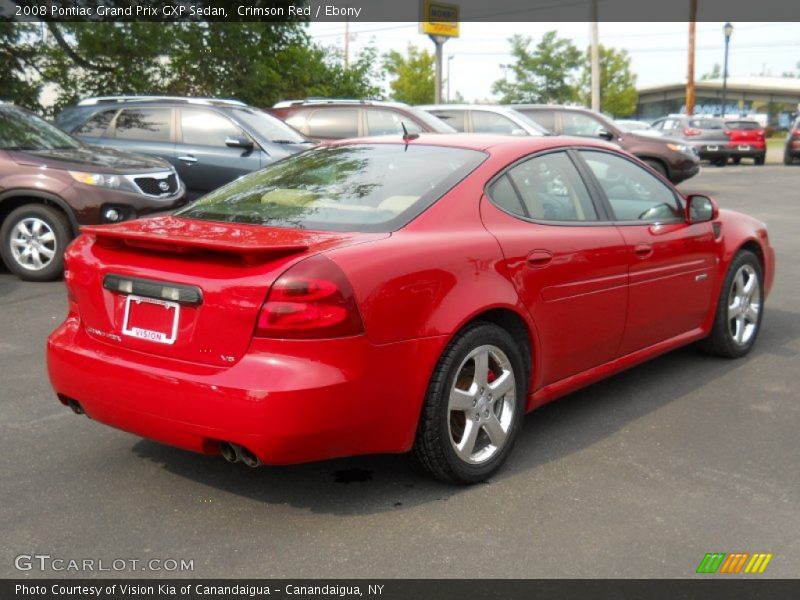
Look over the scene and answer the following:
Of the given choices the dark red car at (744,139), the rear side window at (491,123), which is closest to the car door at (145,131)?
the rear side window at (491,123)

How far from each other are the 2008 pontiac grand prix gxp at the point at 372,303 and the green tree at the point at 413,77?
56.2 metres

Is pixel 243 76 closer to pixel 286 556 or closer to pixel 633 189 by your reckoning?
pixel 633 189

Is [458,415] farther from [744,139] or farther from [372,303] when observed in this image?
[744,139]

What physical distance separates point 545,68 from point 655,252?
5476 cm

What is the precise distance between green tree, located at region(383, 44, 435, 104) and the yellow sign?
34.6 m

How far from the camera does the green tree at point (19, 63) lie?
17438 millimetres

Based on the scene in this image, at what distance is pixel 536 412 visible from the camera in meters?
5.02

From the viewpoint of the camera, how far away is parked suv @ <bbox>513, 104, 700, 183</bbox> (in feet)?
57.5

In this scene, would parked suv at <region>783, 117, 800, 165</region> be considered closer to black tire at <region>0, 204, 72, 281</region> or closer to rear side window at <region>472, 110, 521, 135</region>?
rear side window at <region>472, 110, 521, 135</region>

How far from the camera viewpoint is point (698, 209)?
5.53 m

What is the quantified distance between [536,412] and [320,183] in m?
1.68

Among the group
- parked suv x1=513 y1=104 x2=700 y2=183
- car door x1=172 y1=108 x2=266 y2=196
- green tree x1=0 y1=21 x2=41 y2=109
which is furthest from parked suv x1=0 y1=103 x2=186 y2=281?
parked suv x1=513 y1=104 x2=700 y2=183

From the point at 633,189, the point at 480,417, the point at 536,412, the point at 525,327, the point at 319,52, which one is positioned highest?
the point at 319,52

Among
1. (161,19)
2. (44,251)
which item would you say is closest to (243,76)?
(161,19)
